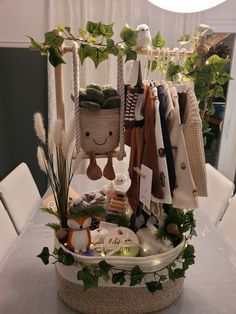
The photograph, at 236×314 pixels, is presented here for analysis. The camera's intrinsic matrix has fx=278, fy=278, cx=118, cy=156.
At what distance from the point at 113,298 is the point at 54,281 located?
266mm

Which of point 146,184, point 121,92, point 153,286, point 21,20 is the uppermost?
point 21,20

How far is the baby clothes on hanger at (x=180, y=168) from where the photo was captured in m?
0.85

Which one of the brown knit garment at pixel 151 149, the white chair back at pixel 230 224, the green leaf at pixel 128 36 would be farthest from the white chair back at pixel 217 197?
the green leaf at pixel 128 36

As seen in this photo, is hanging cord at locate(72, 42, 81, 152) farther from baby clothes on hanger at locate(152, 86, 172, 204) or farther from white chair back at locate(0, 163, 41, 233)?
white chair back at locate(0, 163, 41, 233)

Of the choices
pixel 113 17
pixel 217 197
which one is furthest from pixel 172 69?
pixel 113 17

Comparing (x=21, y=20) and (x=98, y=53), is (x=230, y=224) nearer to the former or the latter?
(x=98, y=53)

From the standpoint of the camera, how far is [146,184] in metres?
0.85

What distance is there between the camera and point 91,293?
2.81 ft

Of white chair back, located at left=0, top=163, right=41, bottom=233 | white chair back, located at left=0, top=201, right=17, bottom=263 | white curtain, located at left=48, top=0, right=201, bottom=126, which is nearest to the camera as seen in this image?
white chair back, located at left=0, top=201, right=17, bottom=263

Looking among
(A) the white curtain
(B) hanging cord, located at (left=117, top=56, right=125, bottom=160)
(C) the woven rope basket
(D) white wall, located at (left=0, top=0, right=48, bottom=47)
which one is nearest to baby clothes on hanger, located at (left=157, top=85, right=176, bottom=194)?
(B) hanging cord, located at (left=117, top=56, right=125, bottom=160)

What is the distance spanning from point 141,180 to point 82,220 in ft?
0.73

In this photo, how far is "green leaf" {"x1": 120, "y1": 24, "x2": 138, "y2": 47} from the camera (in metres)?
0.80

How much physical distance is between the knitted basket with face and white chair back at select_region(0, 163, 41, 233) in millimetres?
778

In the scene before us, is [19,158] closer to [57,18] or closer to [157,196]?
[57,18]
